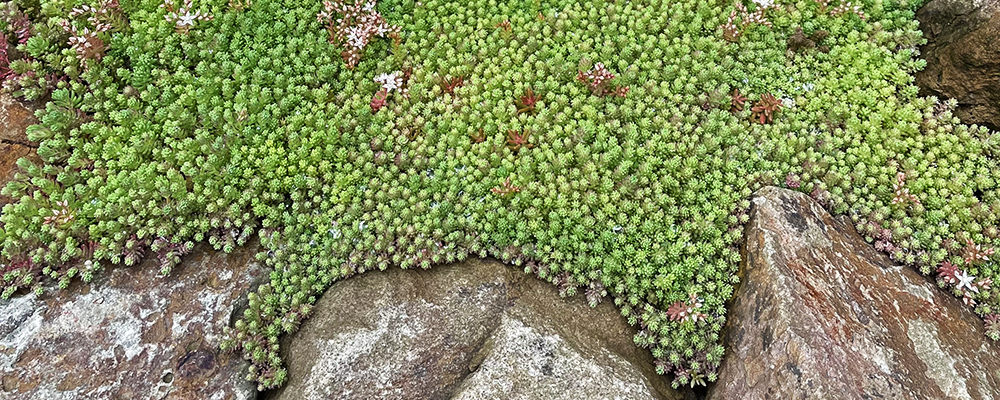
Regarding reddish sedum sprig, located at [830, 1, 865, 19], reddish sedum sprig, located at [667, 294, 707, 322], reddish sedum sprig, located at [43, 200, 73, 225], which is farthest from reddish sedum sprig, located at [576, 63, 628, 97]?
reddish sedum sprig, located at [43, 200, 73, 225]

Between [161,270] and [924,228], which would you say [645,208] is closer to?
[924,228]

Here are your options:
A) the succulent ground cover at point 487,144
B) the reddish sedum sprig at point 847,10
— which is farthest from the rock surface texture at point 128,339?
the reddish sedum sprig at point 847,10

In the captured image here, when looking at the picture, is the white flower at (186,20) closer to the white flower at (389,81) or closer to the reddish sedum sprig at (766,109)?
the white flower at (389,81)

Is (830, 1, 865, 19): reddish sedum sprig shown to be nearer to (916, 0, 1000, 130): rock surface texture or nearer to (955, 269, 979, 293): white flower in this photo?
(916, 0, 1000, 130): rock surface texture

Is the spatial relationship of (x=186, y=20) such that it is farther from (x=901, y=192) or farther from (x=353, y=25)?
(x=901, y=192)

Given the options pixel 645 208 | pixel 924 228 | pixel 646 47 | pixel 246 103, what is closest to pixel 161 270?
pixel 246 103

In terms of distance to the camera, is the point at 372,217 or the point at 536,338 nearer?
the point at 536,338

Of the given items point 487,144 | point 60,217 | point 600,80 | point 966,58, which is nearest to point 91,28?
point 60,217
